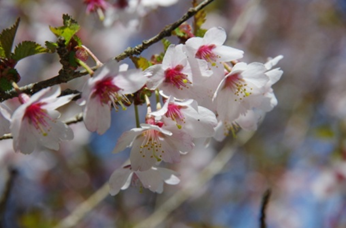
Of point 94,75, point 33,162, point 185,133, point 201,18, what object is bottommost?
point 33,162

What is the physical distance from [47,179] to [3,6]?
6.72 feet

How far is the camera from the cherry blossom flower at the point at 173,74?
4.15 ft

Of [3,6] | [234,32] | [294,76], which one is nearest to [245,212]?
[294,76]

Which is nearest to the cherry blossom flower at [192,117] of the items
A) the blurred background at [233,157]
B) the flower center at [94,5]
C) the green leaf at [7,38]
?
the green leaf at [7,38]

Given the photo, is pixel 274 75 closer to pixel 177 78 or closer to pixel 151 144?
pixel 177 78

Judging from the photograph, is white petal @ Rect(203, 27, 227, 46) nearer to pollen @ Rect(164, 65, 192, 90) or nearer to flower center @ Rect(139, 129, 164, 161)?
pollen @ Rect(164, 65, 192, 90)

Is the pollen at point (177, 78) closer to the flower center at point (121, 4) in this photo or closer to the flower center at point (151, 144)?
the flower center at point (151, 144)

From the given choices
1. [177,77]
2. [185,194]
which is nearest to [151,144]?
[177,77]

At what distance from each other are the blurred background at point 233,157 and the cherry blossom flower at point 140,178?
218 centimetres

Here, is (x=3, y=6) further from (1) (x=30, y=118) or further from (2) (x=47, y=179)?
(1) (x=30, y=118)

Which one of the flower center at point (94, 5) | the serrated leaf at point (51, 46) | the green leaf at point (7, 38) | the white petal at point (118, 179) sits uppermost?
the green leaf at point (7, 38)

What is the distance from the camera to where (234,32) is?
317 centimetres

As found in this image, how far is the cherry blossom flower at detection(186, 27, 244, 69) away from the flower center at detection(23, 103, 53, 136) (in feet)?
1.51

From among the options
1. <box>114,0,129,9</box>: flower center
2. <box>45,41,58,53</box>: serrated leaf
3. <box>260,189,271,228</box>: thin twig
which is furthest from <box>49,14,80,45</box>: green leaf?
<box>114,0,129,9</box>: flower center
